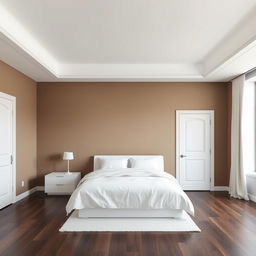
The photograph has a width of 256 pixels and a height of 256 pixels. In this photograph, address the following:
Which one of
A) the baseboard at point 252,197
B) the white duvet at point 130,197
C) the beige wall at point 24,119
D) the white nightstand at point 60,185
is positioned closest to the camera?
the white duvet at point 130,197

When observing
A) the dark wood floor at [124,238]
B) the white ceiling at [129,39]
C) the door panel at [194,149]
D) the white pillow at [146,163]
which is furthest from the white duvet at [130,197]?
the white ceiling at [129,39]

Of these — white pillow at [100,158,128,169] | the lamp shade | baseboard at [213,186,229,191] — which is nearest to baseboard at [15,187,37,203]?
the lamp shade

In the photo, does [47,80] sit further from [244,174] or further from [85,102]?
[244,174]

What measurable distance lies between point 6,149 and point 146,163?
2966mm

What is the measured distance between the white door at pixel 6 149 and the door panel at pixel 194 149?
3842mm

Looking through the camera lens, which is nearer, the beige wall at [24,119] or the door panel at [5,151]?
the door panel at [5,151]

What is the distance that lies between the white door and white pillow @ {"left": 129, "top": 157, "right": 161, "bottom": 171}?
2633mm

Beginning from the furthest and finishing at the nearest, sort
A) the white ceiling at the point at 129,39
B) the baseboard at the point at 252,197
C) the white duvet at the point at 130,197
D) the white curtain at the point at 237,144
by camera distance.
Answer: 1. the white curtain at the point at 237,144
2. the baseboard at the point at 252,197
3. the white duvet at the point at 130,197
4. the white ceiling at the point at 129,39

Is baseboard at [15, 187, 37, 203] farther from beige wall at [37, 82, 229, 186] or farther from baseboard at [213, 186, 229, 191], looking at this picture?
baseboard at [213, 186, 229, 191]

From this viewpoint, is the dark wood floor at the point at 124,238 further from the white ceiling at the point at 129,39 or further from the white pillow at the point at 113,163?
the white ceiling at the point at 129,39

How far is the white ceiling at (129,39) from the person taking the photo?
3234 millimetres

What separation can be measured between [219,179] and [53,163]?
166 inches

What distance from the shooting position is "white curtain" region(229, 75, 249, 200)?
5.31 m

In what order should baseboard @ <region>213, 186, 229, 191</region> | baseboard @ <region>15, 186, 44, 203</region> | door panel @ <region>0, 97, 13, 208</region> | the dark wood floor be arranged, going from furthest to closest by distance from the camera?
baseboard @ <region>213, 186, 229, 191</region> → baseboard @ <region>15, 186, 44, 203</region> → door panel @ <region>0, 97, 13, 208</region> → the dark wood floor
